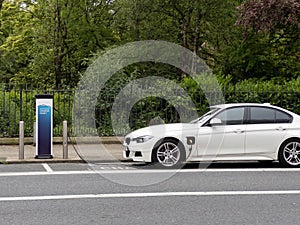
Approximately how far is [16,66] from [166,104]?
20122 millimetres

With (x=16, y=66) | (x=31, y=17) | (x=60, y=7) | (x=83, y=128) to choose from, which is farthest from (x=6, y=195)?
(x=16, y=66)

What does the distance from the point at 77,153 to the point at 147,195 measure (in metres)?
6.01

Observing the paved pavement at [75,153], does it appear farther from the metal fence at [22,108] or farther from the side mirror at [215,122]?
the side mirror at [215,122]

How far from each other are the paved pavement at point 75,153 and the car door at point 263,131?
11.1 ft

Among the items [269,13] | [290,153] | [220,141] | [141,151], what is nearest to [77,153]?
[141,151]

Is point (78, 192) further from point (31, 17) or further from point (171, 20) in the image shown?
point (31, 17)

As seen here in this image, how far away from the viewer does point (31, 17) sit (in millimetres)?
31234

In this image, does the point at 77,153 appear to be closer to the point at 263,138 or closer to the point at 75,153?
the point at 75,153

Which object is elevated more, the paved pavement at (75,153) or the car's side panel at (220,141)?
the car's side panel at (220,141)

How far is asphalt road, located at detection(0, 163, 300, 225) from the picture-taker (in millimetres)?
7410

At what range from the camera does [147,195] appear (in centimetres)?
896

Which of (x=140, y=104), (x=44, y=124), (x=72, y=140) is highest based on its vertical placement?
(x=140, y=104)

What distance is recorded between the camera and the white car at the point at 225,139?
39.6ft

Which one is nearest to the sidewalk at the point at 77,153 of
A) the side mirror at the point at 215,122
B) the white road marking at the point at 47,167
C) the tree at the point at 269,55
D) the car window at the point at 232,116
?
the white road marking at the point at 47,167
